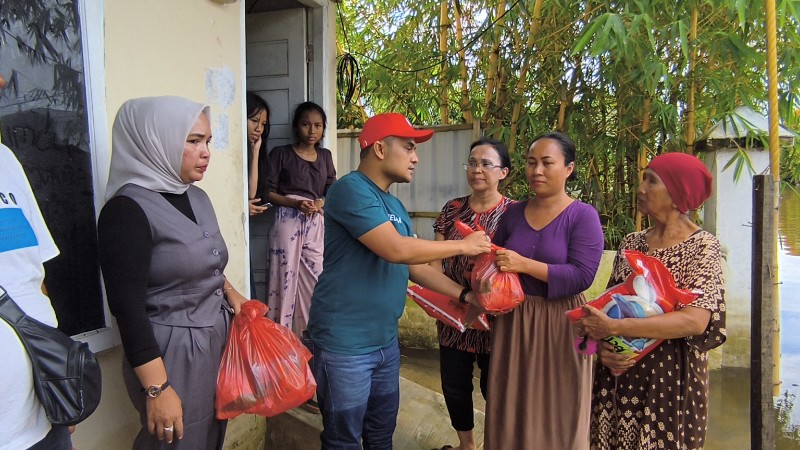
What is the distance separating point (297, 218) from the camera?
3711mm

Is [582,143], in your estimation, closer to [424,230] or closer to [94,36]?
[424,230]

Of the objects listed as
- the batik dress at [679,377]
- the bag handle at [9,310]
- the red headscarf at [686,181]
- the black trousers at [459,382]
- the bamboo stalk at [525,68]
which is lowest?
the black trousers at [459,382]

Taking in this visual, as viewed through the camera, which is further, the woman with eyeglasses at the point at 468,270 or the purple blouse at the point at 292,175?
the purple blouse at the point at 292,175

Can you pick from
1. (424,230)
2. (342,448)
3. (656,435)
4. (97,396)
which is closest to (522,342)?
(656,435)

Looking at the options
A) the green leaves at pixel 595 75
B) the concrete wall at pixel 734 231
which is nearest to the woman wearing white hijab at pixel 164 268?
the green leaves at pixel 595 75

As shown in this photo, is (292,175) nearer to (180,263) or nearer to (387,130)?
(387,130)

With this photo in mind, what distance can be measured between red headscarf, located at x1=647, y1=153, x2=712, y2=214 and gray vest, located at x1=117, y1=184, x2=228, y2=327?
170 centimetres

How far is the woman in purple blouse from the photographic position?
7.53 ft

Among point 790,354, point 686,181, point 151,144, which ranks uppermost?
point 151,144

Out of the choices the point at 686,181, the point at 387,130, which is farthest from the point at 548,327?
the point at 387,130

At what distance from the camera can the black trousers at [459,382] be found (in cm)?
293

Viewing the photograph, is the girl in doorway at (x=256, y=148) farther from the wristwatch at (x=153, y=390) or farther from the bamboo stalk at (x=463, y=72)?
the bamboo stalk at (x=463, y=72)

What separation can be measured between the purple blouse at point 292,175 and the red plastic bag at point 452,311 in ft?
4.61

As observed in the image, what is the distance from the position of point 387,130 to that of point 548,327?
1.07 m
